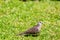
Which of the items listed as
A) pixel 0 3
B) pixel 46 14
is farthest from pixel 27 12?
pixel 0 3

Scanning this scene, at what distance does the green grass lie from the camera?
12.6 metres

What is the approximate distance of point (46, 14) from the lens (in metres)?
17.5

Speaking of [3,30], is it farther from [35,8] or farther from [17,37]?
[35,8]

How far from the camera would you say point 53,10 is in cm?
1872

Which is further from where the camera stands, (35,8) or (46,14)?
(35,8)

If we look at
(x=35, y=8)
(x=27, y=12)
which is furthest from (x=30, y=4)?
(x=27, y=12)

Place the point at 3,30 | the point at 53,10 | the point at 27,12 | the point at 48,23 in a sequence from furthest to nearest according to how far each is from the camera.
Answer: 1. the point at 53,10
2. the point at 27,12
3. the point at 48,23
4. the point at 3,30

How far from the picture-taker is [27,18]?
16.0m

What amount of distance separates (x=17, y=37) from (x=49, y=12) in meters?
6.56

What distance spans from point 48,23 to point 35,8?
12.1 ft

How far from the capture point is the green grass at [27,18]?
41.2ft

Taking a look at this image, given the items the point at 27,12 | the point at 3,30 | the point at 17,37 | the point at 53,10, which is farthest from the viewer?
the point at 53,10

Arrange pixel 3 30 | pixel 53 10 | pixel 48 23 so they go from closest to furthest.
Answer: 1. pixel 3 30
2. pixel 48 23
3. pixel 53 10

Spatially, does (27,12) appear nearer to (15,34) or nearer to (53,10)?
(53,10)
